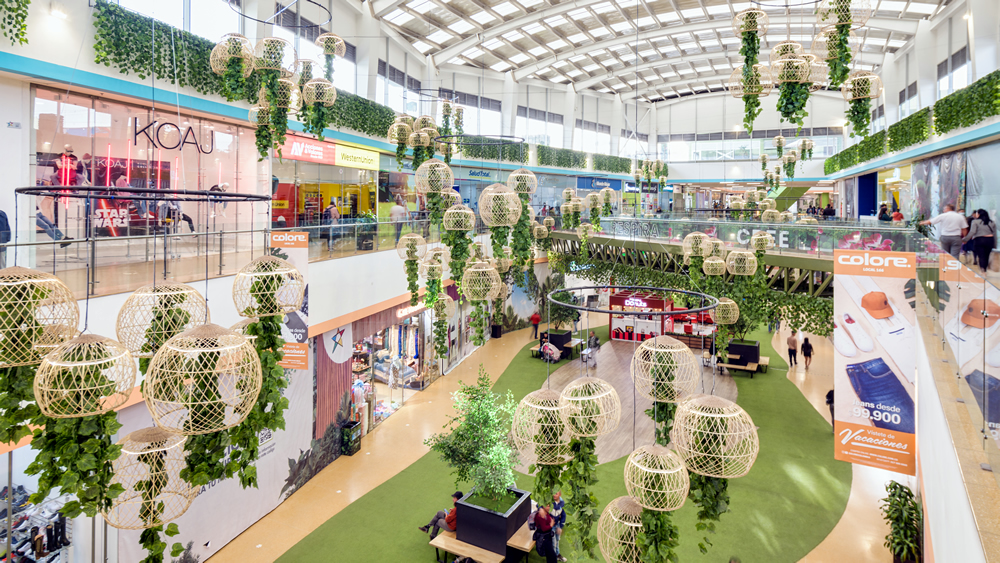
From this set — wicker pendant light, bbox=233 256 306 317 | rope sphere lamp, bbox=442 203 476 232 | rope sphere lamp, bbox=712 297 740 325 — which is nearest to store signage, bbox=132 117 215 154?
rope sphere lamp, bbox=442 203 476 232

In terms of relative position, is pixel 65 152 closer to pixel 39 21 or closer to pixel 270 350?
pixel 39 21

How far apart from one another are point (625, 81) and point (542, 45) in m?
8.29

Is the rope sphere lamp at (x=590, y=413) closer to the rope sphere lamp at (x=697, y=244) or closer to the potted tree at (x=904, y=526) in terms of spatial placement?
the potted tree at (x=904, y=526)

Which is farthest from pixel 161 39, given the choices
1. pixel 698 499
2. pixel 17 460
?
pixel 698 499

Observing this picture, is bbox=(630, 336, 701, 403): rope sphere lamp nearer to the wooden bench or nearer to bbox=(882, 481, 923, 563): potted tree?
the wooden bench

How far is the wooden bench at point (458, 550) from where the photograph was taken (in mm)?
6866

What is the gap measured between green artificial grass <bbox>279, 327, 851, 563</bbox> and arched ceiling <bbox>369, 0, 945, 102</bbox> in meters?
10.9

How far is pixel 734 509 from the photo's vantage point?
8.58m

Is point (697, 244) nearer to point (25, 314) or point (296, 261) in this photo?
point (296, 261)

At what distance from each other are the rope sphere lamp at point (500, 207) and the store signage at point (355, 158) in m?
10.0

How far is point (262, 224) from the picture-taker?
1131cm

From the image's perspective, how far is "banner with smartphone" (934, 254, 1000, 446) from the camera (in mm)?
2564

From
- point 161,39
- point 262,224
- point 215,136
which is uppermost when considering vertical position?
point 161,39

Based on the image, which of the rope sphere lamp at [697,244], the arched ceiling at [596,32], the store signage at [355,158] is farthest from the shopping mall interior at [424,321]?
the rope sphere lamp at [697,244]
